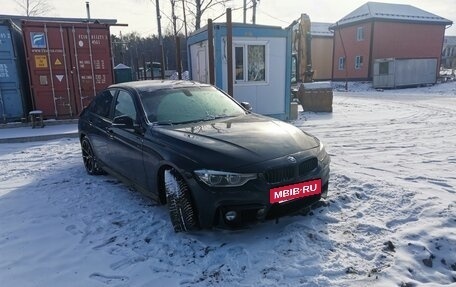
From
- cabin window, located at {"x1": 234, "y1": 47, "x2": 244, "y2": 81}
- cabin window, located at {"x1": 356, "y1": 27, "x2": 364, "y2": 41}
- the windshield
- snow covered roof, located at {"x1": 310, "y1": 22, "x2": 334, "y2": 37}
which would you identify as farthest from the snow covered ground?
snow covered roof, located at {"x1": 310, "y1": 22, "x2": 334, "y2": 37}

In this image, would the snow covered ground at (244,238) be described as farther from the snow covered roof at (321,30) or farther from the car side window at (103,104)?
the snow covered roof at (321,30)

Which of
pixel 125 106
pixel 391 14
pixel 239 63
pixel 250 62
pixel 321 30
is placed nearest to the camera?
pixel 125 106

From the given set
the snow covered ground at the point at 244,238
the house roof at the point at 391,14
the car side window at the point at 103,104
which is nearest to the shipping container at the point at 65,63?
the snow covered ground at the point at 244,238

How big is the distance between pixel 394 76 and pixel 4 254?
26.4 metres

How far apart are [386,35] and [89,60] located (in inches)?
1072

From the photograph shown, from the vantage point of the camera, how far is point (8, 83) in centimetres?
993

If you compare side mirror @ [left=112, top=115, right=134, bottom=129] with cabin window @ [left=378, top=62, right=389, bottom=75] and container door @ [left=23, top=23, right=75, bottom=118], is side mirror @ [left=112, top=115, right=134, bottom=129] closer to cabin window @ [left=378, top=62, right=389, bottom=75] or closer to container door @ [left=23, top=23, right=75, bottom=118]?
container door @ [left=23, top=23, right=75, bottom=118]

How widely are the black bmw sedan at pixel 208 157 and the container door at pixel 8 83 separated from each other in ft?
23.8

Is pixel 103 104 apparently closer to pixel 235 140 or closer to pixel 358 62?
pixel 235 140

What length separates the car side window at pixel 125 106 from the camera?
13.7 ft

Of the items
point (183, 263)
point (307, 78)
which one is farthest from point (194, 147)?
point (307, 78)

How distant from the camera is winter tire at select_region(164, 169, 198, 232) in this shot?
3133 millimetres

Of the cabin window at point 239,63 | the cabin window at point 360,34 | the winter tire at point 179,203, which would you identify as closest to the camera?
the winter tire at point 179,203

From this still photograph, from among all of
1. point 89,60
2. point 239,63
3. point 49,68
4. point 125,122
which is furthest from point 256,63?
point 125,122
